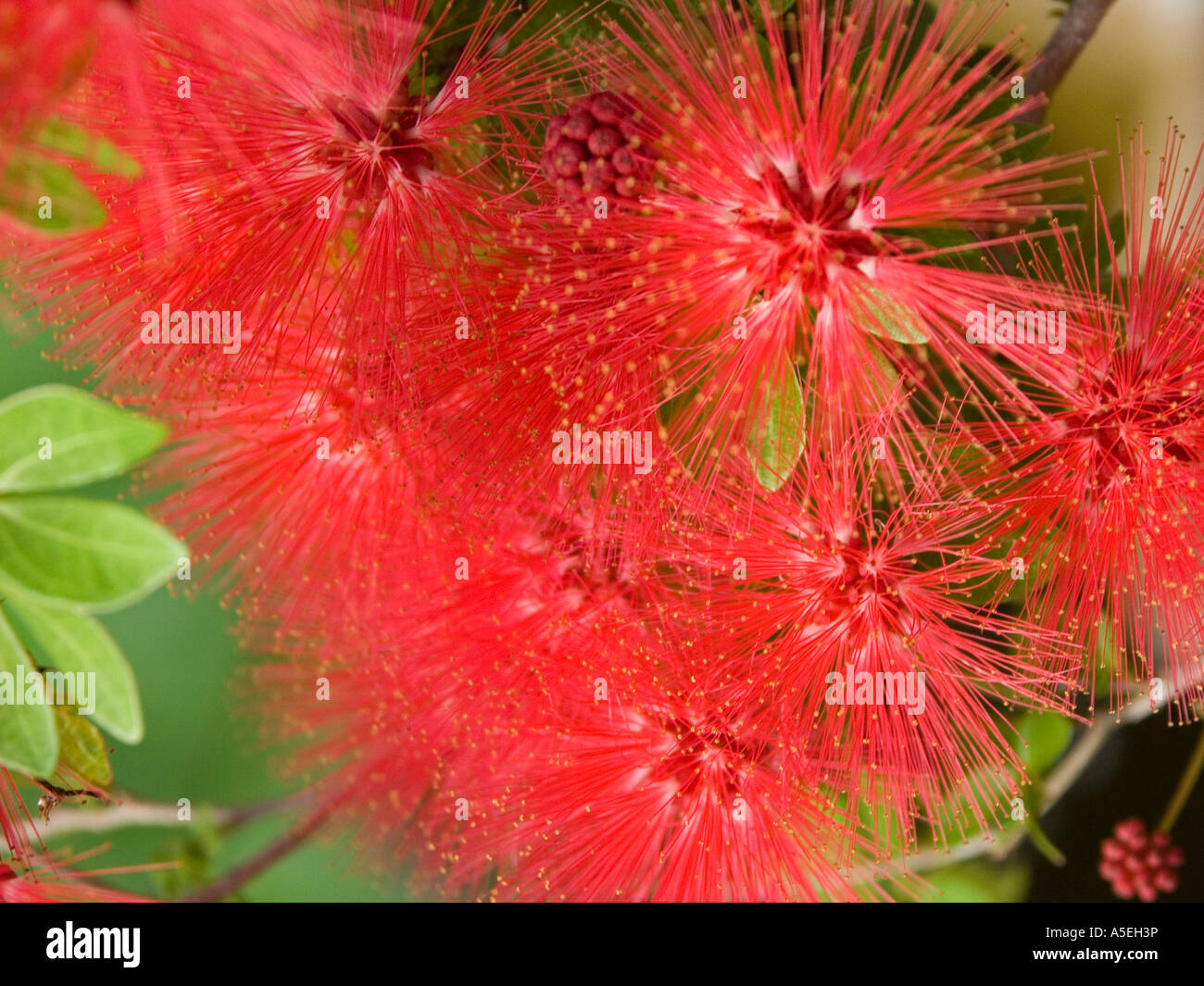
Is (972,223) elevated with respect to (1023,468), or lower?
elevated

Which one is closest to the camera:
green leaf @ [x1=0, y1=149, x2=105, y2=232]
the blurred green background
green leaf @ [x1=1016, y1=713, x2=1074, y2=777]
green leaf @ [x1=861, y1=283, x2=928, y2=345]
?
green leaf @ [x1=0, y1=149, x2=105, y2=232]

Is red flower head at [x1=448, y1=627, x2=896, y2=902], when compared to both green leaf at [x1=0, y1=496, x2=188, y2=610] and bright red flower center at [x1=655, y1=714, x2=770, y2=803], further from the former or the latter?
green leaf at [x1=0, y1=496, x2=188, y2=610]

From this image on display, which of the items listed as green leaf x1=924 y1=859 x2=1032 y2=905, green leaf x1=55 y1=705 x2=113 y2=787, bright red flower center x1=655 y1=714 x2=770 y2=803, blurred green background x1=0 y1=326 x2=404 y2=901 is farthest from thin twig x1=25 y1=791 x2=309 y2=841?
green leaf x1=924 y1=859 x2=1032 y2=905

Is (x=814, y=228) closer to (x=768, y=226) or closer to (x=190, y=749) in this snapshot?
(x=768, y=226)

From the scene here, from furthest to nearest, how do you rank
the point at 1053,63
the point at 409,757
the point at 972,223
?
the point at 409,757, the point at 1053,63, the point at 972,223

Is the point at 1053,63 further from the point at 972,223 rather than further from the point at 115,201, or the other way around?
the point at 115,201

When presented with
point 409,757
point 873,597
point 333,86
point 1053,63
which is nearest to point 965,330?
point 873,597

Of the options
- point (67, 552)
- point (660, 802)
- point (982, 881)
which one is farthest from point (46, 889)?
point (982, 881)
